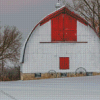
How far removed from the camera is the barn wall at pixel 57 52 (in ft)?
88.7

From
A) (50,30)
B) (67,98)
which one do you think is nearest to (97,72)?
(50,30)

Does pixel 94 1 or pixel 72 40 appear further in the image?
pixel 94 1

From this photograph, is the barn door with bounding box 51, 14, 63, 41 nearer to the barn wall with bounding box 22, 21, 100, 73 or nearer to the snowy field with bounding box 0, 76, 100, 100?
the barn wall with bounding box 22, 21, 100, 73

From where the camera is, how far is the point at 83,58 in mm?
27703

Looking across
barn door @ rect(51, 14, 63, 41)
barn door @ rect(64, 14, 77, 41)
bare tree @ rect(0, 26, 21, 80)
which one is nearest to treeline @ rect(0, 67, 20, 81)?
bare tree @ rect(0, 26, 21, 80)

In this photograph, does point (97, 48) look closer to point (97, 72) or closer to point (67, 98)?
point (97, 72)

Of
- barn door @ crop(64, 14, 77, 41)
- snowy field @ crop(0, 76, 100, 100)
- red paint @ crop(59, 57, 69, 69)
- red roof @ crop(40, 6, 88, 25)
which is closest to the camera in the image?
snowy field @ crop(0, 76, 100, 100)

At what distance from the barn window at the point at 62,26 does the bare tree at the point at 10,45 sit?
11.5 m

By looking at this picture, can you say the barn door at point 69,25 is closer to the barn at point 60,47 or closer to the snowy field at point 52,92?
the barn at point 60,47

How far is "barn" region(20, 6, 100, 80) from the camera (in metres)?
27.0

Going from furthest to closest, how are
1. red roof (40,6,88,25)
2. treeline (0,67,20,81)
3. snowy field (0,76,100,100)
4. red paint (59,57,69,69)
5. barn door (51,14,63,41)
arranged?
treeline (0,67,20,81) → red paint (59,57,69,69) → barn door (51,14,63,41) → red roof (40,6,88,25) → snowy field (0,76,100,100)

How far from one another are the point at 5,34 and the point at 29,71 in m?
12.3

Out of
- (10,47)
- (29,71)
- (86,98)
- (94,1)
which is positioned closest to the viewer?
(86,98)

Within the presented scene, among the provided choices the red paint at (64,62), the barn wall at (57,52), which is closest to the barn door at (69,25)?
the barn wall at (57,52)
